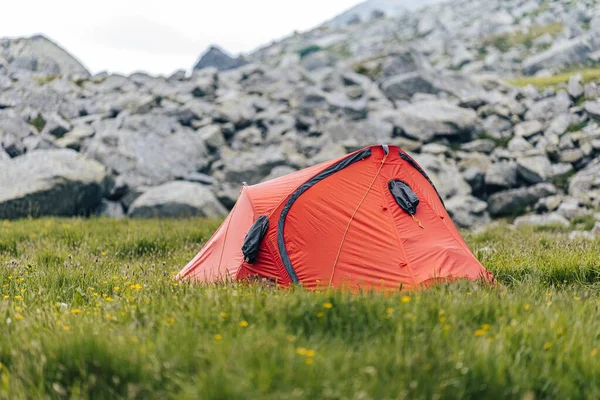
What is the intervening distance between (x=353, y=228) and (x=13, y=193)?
36.7 ft

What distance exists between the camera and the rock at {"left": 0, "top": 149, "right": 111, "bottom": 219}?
15156 millimetres

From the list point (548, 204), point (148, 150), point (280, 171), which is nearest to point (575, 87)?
point (548, 204)

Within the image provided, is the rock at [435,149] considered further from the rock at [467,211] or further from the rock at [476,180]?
the rock at [467,211]

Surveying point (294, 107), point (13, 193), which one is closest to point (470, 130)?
point (294, 107)

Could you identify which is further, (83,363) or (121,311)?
(121,311)

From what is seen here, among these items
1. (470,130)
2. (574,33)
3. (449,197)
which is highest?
(574,33)

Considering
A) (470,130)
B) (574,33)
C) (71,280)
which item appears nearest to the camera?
(71,280)

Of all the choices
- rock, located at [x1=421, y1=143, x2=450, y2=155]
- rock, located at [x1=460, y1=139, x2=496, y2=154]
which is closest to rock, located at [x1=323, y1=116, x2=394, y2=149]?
rock, located at [x1=421, y1=143, x2=450, y2=155]

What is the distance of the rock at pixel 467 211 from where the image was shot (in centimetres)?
1695

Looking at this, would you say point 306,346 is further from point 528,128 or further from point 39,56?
point 39,56

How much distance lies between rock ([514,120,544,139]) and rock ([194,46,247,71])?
94457mm

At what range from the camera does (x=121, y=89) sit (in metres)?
32.8

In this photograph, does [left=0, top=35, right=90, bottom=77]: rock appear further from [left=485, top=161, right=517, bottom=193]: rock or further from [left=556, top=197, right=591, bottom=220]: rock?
[left=556, top=197, right=591, bottom=220]: rock

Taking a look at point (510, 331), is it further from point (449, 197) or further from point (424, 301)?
point (449, 197)
